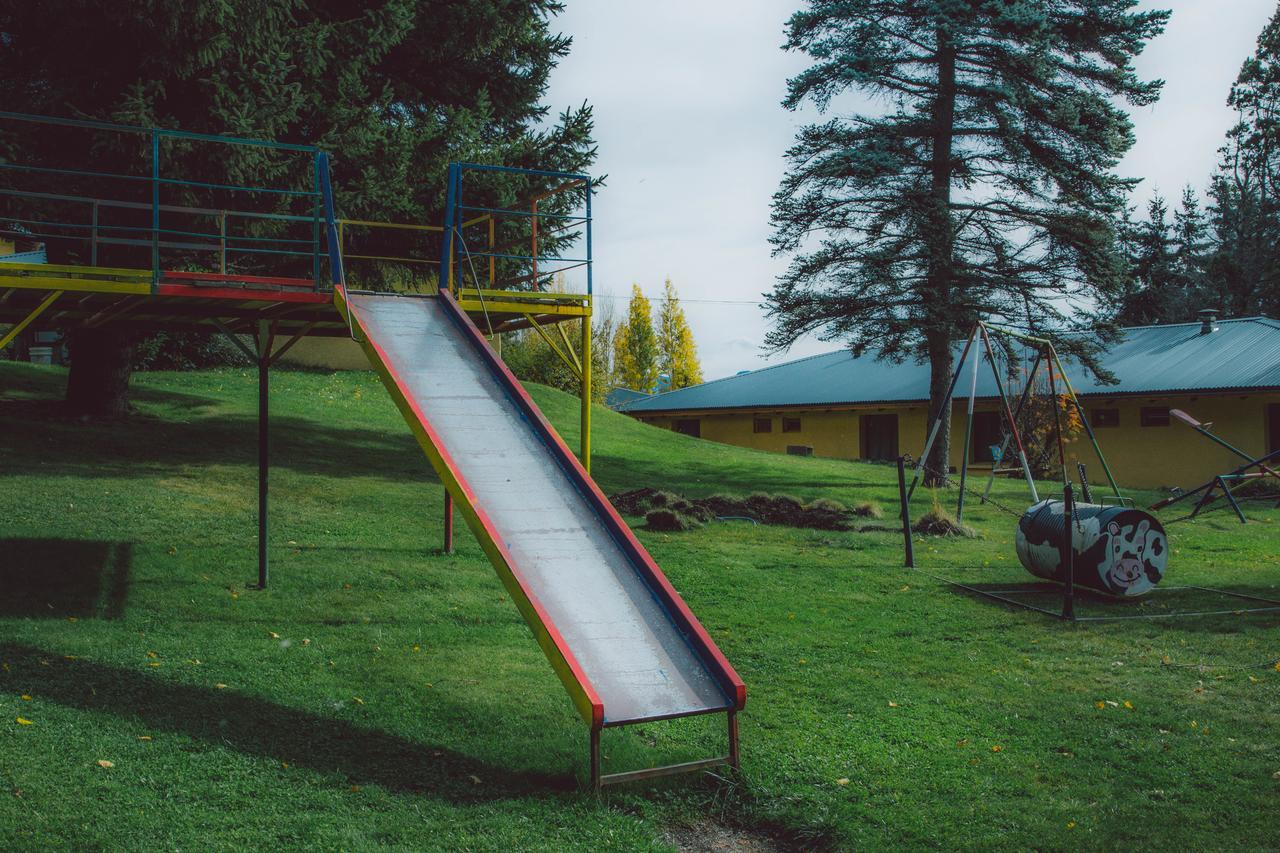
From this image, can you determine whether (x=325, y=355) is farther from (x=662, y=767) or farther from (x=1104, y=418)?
(x=662, y=767)

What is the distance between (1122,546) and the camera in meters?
11.3

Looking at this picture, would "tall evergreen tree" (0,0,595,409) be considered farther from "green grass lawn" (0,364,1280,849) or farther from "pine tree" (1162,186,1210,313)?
"pine tree" (1162,186,1210,313)

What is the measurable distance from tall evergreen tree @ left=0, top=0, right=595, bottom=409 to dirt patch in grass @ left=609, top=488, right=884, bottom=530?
5.88 m

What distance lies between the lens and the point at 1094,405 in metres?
32.4

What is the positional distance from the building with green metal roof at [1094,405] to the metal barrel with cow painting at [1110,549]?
54.2ft

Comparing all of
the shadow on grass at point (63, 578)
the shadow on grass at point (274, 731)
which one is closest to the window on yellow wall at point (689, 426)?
the shadow on grass at point (63, 578)

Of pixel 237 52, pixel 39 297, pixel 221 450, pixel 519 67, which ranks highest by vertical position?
pixel 519 67

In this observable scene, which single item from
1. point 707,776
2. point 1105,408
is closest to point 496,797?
point 707,776

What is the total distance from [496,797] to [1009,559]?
10.0 m

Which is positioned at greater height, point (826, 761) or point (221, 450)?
point (221, 450)

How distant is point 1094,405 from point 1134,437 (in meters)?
1.51

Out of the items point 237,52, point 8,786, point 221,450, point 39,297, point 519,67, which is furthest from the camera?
point 519,67

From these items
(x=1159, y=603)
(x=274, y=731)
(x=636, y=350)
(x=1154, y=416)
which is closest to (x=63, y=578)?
(x=274, y=731)

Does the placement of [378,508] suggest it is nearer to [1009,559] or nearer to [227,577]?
[227,577]
